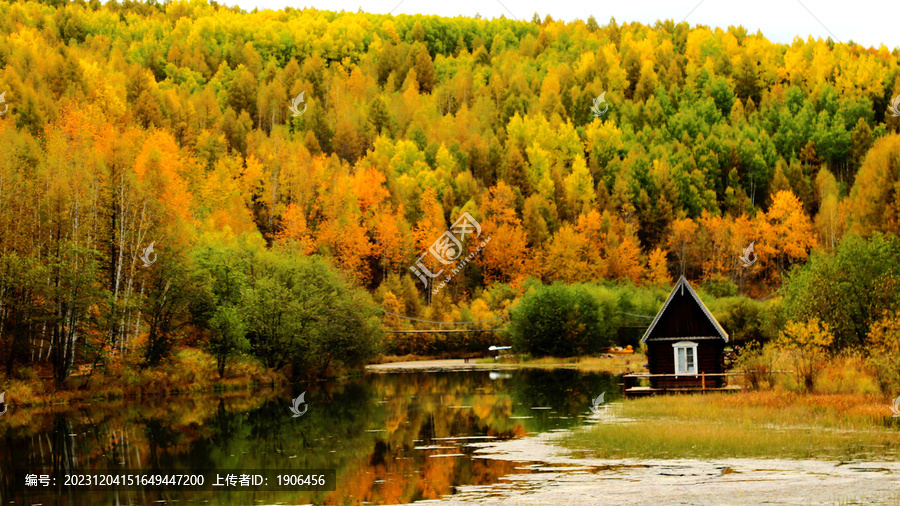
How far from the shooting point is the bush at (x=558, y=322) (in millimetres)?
87250

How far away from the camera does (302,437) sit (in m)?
32.9

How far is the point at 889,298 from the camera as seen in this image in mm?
44688

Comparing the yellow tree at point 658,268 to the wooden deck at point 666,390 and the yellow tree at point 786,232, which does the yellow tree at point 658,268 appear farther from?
the wooden deck at point 666,390

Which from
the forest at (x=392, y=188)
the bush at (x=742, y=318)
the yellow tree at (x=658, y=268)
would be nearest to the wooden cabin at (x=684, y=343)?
the forest at (x=392, y=188)

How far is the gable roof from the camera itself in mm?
48594

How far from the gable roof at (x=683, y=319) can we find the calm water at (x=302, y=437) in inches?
156

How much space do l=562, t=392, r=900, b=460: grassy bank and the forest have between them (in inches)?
287

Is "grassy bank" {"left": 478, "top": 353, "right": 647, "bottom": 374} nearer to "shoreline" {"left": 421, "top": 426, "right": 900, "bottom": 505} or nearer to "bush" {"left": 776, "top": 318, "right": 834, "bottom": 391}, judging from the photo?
"bush" {"left": 776, "top": 318, "right": 834, "bottom": 391}

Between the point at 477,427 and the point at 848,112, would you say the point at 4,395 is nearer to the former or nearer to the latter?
the point at 477,427

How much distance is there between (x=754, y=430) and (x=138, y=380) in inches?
1327

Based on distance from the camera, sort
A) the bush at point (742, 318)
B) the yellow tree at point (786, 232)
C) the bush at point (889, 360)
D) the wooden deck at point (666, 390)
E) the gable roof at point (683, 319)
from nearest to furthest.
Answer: the bush at point (889, 360), the wooden deck at point (666, 390), the gable roof at point (683, 319), the bush at point (742, 318), the yellow tree at point (786, 232)

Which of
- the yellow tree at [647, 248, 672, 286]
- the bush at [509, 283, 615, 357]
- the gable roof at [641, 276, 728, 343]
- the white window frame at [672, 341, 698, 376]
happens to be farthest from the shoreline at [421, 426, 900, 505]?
the yellow tree at [647, 248, 672, 286]

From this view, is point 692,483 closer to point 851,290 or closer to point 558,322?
point 851,290

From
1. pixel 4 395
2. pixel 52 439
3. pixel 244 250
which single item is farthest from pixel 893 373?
pixel 244 250
